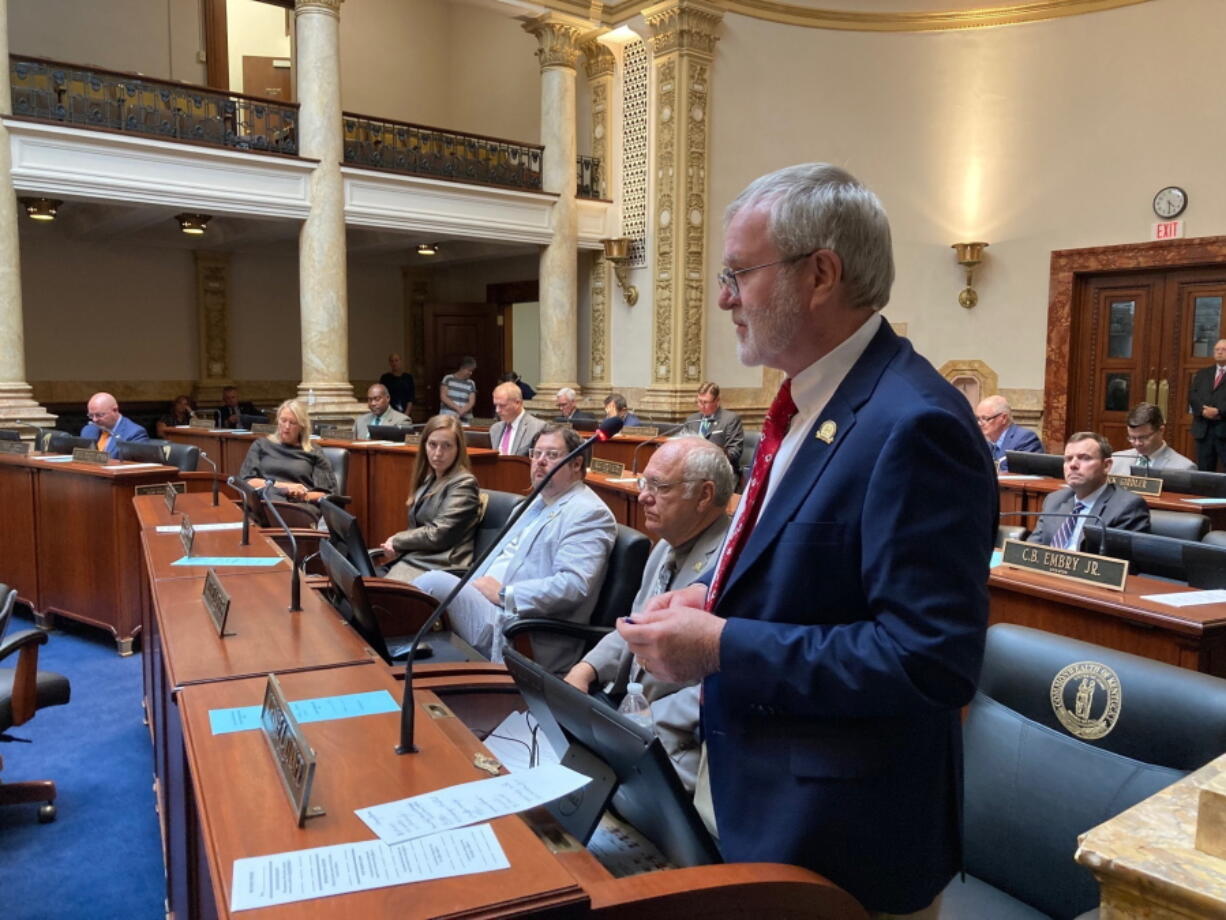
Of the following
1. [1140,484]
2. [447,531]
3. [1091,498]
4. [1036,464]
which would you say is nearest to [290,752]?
[447,531]

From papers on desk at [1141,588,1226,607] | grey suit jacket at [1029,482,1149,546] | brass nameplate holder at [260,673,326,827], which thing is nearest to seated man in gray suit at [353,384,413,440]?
grey suit jacket at [1029,482,1149,546]

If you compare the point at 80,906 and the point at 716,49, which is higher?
the point at 716,49

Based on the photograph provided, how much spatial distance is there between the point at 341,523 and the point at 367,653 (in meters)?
1.43

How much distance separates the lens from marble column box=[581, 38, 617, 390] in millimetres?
10586

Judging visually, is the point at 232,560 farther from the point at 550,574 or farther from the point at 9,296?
the point at 9,296

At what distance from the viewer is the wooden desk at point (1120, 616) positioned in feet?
8.21

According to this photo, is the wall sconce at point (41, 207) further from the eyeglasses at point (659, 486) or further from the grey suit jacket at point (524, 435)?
the eyeglasses at point (659, 486)

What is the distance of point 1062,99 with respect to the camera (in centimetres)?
922

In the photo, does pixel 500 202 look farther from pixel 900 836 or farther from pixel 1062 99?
pixel 900 836

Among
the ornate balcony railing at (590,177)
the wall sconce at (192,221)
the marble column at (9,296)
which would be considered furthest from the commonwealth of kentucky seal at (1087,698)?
the ornate balcony railing at (590,177)

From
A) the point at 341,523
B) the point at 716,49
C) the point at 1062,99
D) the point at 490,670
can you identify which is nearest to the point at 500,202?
the point at 716,49

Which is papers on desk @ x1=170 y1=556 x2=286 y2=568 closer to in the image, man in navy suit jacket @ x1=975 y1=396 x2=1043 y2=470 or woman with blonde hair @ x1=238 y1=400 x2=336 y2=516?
woman with blonde hair @ x1=238 y1=400 x2=336 y2=516

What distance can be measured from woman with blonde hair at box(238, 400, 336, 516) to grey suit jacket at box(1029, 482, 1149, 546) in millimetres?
3819

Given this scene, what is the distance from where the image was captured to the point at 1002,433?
6125 millimetres
